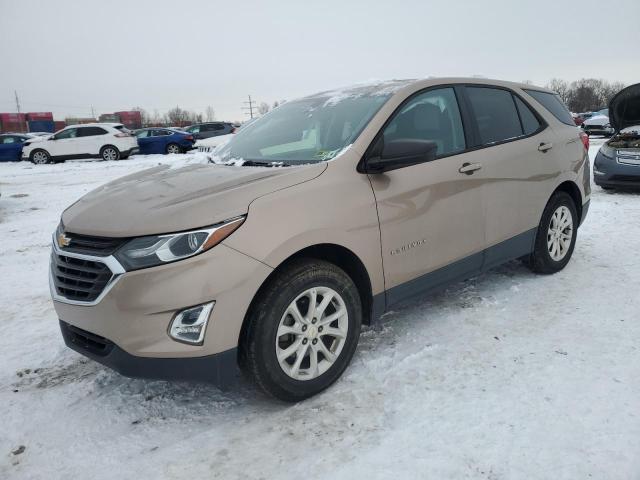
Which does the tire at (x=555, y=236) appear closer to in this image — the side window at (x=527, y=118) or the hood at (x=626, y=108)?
the side window at (x=527, y=118)

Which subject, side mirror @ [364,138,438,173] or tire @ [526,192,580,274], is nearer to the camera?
side mirror @ [364,138,438,173]

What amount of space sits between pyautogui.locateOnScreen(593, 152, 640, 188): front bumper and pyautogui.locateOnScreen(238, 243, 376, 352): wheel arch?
726 cm

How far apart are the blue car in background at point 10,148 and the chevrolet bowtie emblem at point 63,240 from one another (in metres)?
24.1

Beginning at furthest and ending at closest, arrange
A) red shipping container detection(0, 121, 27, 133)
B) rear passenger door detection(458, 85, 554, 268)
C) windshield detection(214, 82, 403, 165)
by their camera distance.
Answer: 1. red shipping container detection(0, 121, 27, 133)
2. rear passenger door detection(458, 85, 554, 268)
3. windshield detection(214, 82, 403, 165)

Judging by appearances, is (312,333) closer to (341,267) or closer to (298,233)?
(341,267)

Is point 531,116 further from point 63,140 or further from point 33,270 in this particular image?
point 63,140

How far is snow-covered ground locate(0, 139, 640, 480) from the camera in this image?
2.15 m

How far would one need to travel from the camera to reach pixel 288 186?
2.56m

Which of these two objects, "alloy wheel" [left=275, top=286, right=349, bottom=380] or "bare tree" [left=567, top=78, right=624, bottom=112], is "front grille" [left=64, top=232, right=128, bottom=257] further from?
"bare tree" [left=567, top=78, right=624, bottom=112]

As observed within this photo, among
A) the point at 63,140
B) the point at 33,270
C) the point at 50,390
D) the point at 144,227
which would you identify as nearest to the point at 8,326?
the point at 50,390

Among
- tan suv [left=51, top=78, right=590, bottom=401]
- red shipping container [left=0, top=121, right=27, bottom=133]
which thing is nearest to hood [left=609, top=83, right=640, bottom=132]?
tan suv [left=51, top=78, right=590, bottom=401]

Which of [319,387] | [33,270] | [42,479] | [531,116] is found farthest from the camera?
[33,270]

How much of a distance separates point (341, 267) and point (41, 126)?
2918 inches

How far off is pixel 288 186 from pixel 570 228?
317cm
